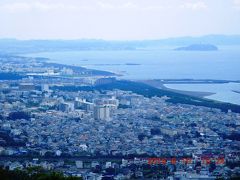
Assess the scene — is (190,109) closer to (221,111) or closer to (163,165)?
(221,111)

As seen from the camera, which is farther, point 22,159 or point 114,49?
point 114,49

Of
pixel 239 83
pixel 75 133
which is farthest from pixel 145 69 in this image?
pixel 75 133

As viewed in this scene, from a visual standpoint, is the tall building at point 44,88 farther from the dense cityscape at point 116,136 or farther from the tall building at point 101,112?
the tall building at point 101,112
